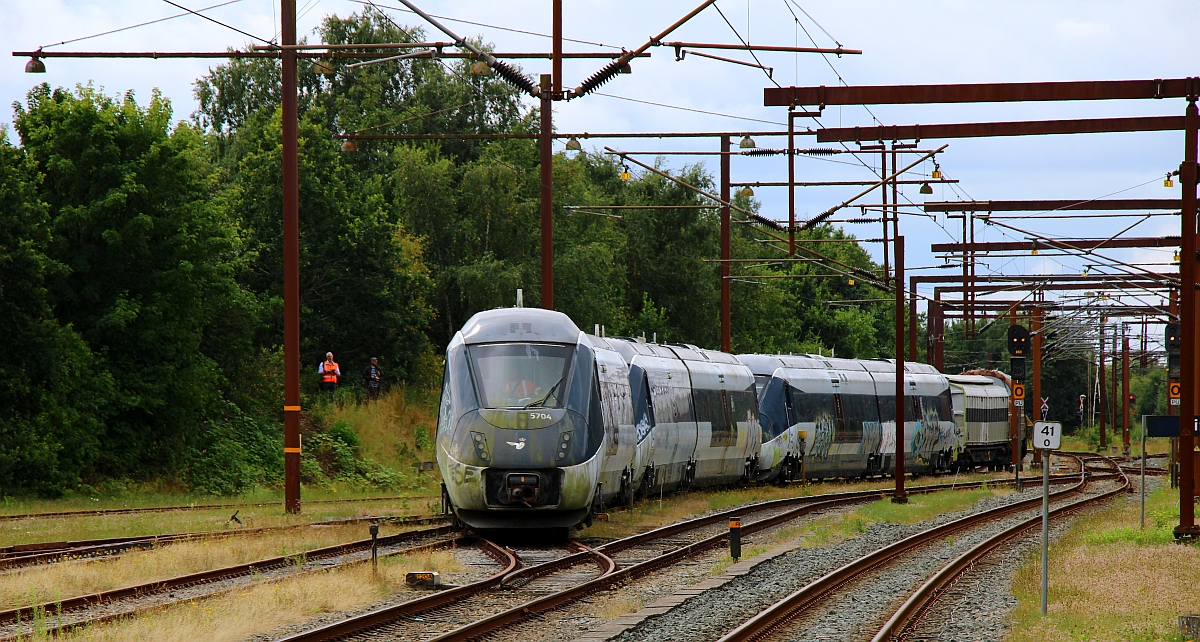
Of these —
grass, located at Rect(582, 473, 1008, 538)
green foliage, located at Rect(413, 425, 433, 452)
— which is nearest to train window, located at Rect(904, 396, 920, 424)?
grass, located at Rect(582, 473, 1008, 538)

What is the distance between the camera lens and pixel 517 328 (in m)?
21.5

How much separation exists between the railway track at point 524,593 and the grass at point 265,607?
27.9 inches

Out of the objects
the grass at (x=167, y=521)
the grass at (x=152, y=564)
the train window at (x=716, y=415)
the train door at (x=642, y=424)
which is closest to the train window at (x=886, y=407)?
the train window at (x=716, y=415)

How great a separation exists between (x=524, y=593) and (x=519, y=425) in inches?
203

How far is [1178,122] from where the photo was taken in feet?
89.8

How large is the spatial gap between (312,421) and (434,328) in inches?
644

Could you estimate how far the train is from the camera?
20.6 meters

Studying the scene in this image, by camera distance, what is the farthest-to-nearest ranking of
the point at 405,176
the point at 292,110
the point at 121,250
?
1. the point at 405,176
2. the point at 121,250
3. the point at 292,110

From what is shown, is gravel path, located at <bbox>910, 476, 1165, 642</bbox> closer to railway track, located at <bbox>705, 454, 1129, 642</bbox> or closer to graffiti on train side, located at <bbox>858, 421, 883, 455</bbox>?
railway track, located at <bbox>705, 454, 1129, 642</bbox>

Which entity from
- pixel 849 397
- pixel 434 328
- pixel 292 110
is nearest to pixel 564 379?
pixel 292 110

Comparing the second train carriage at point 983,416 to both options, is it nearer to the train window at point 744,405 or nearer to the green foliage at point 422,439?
the train window at point 744,405

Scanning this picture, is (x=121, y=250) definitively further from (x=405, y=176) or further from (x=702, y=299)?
(x=702, y=299)

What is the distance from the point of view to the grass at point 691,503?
2450 centimetres

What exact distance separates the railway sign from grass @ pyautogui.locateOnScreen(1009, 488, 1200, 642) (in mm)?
1781
